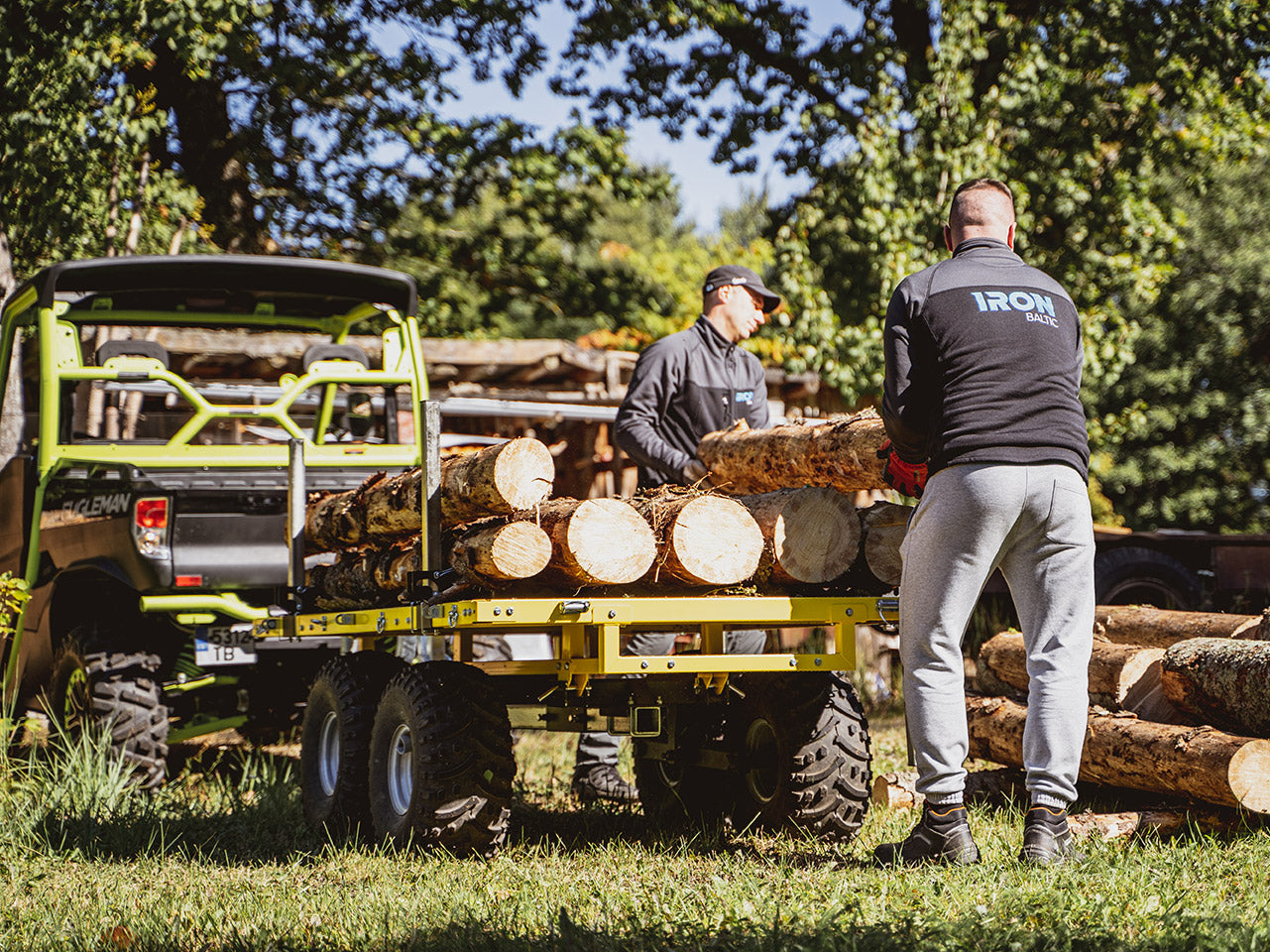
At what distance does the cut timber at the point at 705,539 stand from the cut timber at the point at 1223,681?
2032 mm

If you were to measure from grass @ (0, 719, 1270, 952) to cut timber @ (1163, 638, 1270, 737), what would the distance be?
21.5 inches

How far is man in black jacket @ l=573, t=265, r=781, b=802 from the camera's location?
6535mm

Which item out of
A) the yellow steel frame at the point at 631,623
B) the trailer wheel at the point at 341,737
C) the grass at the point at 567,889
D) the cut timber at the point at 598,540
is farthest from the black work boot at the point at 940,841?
the trailer wheel at the point at 341,737

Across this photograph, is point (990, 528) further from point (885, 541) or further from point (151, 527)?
point (151, 527)

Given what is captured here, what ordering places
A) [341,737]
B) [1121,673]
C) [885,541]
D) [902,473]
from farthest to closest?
[1121,673]
[341,737]
[885,541]
[902,473]

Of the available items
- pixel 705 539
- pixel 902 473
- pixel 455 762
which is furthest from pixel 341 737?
pixel 902 473

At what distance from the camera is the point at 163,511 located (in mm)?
6902

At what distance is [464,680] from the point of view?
524 cm

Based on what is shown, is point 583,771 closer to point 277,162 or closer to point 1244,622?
point 1244,622

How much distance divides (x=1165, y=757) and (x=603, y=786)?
9.33 ft

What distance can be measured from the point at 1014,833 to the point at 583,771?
8.33 feet

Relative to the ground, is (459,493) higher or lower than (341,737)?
higher

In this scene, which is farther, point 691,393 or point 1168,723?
point 691,393

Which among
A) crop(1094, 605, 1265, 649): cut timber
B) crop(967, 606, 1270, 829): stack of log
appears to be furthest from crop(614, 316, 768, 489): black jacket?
crop(1094, 605, 1265, 649): cut timber
